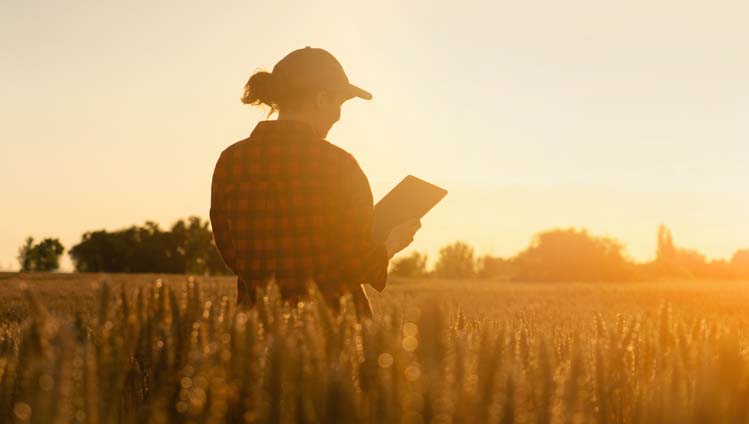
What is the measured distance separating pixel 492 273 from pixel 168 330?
98776 mm

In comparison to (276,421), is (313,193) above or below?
above

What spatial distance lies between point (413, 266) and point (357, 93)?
78274mm

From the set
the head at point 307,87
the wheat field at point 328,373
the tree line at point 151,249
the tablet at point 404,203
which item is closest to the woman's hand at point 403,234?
the tablet at point 404,203

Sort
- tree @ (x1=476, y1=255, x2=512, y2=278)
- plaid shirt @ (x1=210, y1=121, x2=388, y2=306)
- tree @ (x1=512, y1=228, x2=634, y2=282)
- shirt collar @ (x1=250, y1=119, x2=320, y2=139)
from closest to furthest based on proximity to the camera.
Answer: plaid shirt @ (x1=210, y1=121, x2=388, y2=306) < shirt collar @ (x1=250, y1=119, x2=320, y2=139) < tree @ (x1=512, y1=228, x2=634, y2=282) < tree @ (x1=476, y1=255, x2=512, y2=278)

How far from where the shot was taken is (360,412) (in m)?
1.35

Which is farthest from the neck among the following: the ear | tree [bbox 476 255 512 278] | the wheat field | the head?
tree [bbox 476 255 512 278]

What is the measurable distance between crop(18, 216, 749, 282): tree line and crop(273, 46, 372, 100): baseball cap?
6172 cm

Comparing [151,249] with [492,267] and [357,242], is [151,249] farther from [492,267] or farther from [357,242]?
[357,242]

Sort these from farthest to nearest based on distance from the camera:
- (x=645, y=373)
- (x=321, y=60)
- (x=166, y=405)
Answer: (x=321, y=60)
(x=645, y=373)
(x=166, y=405)

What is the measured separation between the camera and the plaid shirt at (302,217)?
4.90 m

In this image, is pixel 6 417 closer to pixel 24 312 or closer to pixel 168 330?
pixel 168 330

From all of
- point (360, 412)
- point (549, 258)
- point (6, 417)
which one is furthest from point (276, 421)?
point (549, 258)

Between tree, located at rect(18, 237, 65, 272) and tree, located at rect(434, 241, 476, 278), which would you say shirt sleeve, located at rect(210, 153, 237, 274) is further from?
tree, located at rect(18, 237, 65, 272)

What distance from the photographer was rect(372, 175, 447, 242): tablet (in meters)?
5.25
